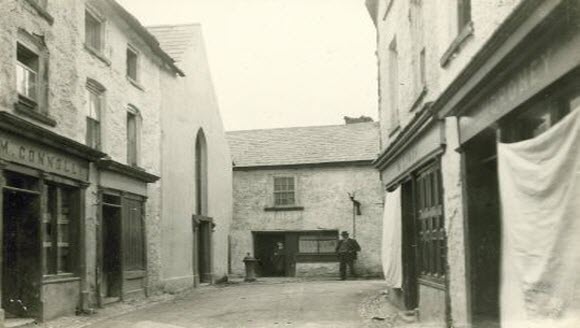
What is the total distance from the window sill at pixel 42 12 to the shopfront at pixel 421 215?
7.10 meters

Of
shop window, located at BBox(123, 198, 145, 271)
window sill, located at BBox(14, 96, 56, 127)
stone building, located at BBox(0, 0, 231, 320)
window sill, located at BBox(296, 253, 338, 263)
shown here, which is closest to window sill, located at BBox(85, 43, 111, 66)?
stone building, located at BBox(0, 0, 231, 320)

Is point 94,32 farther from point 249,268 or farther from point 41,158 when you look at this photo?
point 249,268

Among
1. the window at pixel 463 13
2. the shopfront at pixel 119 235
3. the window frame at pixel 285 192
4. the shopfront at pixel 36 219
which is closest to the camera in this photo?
the window at pixel 463 13

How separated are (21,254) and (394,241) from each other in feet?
23.2

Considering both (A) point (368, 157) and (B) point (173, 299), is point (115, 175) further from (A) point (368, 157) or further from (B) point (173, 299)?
(A) point (368, 157)

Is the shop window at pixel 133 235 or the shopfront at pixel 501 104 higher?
the shopfront at pixel 501 104

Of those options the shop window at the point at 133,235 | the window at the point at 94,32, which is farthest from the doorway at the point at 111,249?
the window at the point at 94,32

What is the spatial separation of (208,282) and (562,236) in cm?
2125

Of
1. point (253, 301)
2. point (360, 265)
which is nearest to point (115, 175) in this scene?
point (253, 301)

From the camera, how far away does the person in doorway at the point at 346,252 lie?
88.2 ft

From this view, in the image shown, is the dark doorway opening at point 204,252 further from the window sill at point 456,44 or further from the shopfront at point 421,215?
the window sill at point 456,44

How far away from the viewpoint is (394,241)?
13.8 m

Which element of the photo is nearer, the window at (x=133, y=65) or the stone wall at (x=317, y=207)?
the window at (x=133, y=65)

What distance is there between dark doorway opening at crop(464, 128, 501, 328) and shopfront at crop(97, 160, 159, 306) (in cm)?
981
